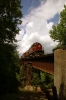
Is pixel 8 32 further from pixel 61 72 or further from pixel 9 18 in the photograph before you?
pixel 61 72

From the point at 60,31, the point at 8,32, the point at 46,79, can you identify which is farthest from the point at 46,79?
the point at 8,32

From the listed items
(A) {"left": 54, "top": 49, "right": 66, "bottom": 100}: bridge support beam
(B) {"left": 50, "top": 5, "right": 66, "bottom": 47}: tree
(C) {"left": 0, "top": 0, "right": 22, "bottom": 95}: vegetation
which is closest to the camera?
(A) {"left": 54, "top": 49, "right": 66, "bottom": 100}: bridge support beam

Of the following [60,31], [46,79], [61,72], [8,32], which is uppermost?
[60,31]

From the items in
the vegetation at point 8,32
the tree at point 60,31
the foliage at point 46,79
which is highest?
the tree at point 60,31

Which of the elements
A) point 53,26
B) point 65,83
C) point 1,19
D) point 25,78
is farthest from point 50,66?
point 53,26

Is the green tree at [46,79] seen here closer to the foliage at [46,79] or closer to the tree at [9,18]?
the foliage at [46,79]

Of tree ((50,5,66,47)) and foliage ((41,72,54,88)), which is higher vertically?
tree ((50,5,66,47))

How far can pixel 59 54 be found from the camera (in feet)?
30.1

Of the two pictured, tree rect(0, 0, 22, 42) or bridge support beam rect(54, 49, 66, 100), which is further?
tree rect(0, 0, 22, 42)

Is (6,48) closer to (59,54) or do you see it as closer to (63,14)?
(59,54)

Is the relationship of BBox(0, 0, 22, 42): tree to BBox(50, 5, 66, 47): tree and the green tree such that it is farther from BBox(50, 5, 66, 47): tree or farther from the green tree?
the green tree

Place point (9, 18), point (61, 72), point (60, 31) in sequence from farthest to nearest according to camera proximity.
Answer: point (60, 31) < point (9, 18) < point (61, 72)

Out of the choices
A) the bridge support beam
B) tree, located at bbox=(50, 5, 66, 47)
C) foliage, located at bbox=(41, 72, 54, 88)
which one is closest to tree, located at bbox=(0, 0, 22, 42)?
the bridge support beam

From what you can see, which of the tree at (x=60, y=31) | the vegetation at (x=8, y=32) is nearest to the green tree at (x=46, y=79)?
the tree at (x=60, y=31)
